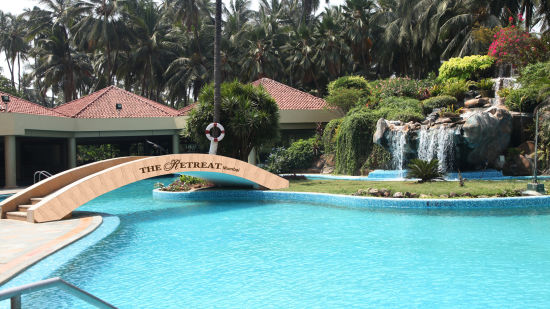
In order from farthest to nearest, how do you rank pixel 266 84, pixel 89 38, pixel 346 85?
pixel 89 38
pixel 266 84
pixel 346 85

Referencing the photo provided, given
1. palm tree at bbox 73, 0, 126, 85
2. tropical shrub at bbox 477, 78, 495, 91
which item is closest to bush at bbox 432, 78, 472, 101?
tropical shrub at bbox 477, 78, 495, 91

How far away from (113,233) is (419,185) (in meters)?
9.22

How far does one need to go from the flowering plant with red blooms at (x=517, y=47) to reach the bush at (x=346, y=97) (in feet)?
24.2

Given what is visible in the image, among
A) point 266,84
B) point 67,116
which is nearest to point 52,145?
point 67,116

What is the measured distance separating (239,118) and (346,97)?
10.4 metres

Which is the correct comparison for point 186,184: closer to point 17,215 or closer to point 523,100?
point 17,215

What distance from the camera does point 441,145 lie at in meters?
18.0

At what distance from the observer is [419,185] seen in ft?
47.9

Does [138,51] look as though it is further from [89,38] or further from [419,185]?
[419,185]

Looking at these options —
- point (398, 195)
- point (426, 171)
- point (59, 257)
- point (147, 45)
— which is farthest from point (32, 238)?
point (147, 45)

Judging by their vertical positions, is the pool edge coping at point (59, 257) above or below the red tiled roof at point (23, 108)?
below

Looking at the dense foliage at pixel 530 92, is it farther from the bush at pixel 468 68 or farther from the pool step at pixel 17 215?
the pool step at pixel 17 215

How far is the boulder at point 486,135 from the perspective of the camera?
17.6 meters

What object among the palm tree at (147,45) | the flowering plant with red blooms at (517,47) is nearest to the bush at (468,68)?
the flowering plant with red blooms at (517,47)
